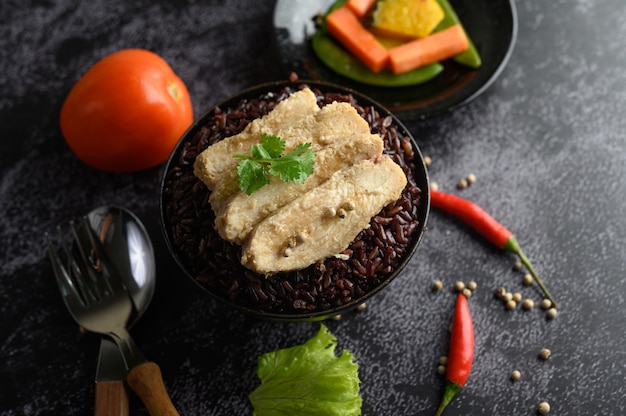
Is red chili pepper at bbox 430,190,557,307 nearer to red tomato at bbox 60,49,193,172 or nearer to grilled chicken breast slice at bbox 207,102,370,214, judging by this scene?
grilled chicken breast slice at bbox 207,102,370,214

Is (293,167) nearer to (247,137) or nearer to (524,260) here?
(247,137)

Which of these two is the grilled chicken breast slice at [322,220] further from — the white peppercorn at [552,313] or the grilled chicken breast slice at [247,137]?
the white peppercorn at [552,313]

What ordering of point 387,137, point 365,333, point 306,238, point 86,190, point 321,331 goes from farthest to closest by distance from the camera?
point 86,190 < point 365,333 < point 321,331 < point 387,137 < point 306,238

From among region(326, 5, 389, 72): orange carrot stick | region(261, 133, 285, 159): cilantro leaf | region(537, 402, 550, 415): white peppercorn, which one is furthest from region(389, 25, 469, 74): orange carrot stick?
region(537, 402, 550, 415): white peppercorn

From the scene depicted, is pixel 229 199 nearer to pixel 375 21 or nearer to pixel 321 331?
pixel 321 331

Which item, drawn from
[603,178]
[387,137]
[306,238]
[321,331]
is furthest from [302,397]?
[603,178]

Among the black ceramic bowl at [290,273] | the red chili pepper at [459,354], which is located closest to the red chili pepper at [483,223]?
the red chili pepper at [459,354]
